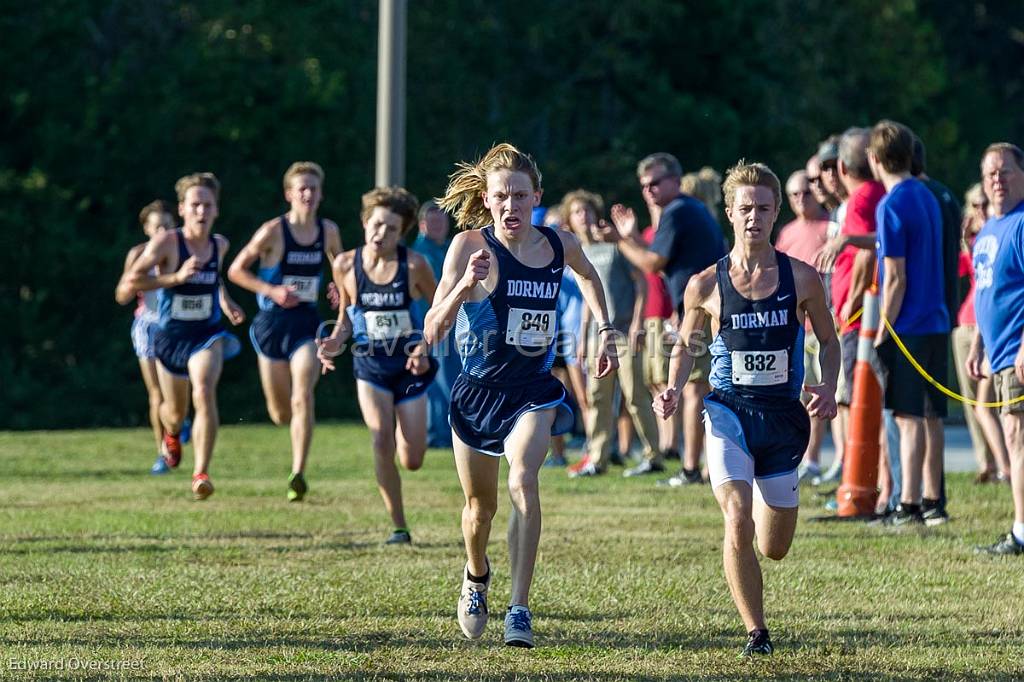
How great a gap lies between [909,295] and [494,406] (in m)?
3.69

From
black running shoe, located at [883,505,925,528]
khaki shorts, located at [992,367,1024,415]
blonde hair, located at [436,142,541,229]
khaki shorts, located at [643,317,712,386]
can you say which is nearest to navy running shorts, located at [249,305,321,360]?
khaki shorts, located at [643,317,712,386]

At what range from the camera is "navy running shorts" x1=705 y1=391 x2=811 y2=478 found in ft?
22.8

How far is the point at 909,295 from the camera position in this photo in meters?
10.2

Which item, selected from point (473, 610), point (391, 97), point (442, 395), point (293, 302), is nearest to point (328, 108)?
point (391, 97)

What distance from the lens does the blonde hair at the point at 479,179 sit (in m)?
7.48

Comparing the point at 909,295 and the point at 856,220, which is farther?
the point at 856,220

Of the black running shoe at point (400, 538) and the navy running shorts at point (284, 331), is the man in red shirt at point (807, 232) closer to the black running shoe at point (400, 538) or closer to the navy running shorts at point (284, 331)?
the navy running shorts at point (284, 331)

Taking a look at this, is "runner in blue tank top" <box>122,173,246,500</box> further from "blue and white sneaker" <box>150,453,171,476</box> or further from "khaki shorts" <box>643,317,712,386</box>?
"khaki shorts" <box>643,317,712,386</box>

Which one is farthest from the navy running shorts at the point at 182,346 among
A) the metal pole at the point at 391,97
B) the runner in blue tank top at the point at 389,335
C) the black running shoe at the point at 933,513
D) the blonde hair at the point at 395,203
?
the black running shoe at the point at 933,513

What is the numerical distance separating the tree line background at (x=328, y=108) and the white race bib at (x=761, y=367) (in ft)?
42.5

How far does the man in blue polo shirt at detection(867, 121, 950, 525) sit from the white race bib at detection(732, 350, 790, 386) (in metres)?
3.11

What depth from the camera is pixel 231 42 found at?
90.7 ft

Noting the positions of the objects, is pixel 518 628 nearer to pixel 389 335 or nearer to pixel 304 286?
pixel 389 335

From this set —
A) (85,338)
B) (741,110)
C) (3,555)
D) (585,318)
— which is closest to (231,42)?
(85,338)
